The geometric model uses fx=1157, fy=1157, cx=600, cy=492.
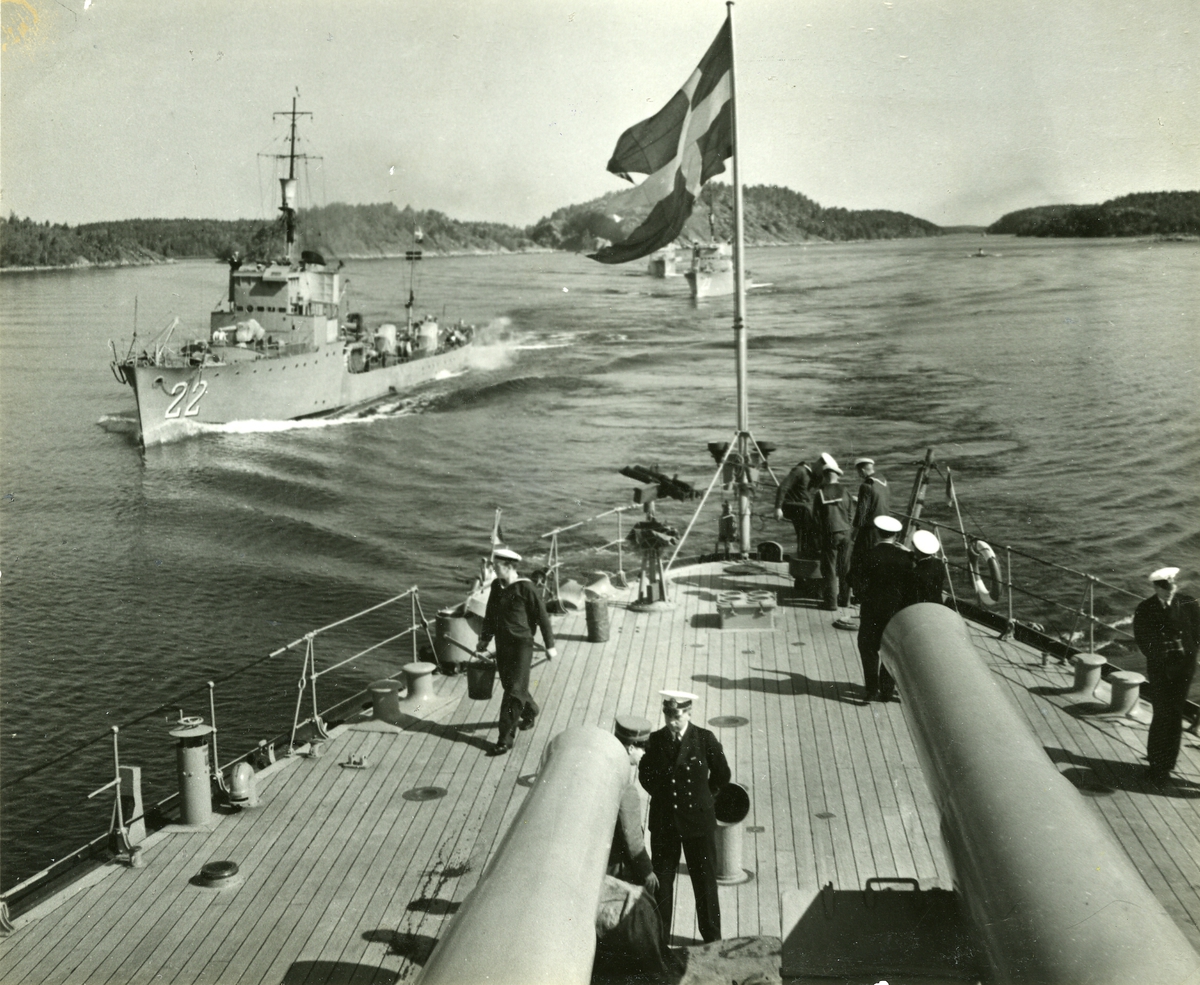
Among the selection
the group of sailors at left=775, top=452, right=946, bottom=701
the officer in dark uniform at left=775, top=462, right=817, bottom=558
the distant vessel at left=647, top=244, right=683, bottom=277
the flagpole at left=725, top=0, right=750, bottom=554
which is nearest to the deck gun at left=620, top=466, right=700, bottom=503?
the flagpole at left=725, top=0, right=750, bottom=554

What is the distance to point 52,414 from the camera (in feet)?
161

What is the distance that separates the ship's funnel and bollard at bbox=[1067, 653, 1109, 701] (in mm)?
51203

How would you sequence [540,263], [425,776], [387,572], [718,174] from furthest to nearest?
→ [540,263] → [387,572] → [718,174] → [425,776]

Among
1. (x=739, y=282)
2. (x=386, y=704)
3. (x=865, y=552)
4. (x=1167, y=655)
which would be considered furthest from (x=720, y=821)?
(x=739, y=282)

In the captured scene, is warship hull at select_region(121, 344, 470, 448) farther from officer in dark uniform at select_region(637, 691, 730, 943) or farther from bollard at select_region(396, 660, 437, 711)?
officer in dark uniform at select_region(637, 691, 730, 943)

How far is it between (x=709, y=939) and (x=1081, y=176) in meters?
54.0

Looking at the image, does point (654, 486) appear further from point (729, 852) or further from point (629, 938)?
point (629, 938)

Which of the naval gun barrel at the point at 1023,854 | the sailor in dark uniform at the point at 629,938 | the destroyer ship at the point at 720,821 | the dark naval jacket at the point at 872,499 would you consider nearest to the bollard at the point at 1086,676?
the destroyer ship at the point at 720,821

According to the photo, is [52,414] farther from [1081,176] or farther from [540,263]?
[540,263]

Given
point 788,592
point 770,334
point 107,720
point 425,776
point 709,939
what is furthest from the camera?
point 770,334

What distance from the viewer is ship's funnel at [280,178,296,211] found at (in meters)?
54.7

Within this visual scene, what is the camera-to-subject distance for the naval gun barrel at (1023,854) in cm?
306

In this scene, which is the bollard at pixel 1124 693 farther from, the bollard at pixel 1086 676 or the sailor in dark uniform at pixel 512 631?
the sailor in dark uniform at pixel 512 631

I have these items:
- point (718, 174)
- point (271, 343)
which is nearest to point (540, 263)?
point (271, 343)
